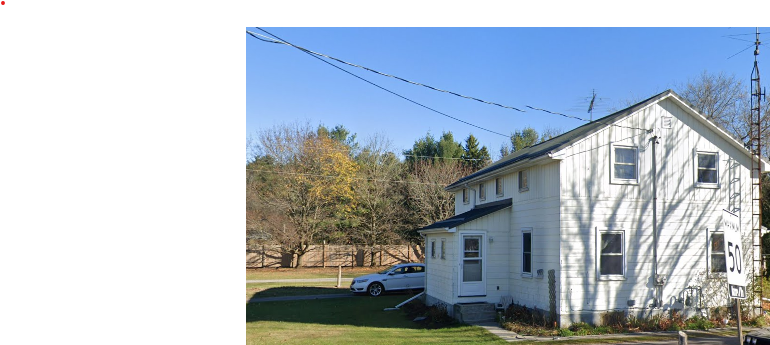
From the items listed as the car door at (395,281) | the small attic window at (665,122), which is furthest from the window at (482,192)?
the small attic window at (665,122)

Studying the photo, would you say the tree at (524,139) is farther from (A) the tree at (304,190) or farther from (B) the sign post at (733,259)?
(B) the sign post at (733,259)

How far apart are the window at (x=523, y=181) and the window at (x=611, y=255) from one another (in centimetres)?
264

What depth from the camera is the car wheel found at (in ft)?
74.3

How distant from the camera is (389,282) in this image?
22.8 m

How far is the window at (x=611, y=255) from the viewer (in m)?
14.3

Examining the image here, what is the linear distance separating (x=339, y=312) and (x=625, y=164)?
33.2 feet

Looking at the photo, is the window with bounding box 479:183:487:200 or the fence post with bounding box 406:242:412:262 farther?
the fence post with bounding box 406:242:412:262

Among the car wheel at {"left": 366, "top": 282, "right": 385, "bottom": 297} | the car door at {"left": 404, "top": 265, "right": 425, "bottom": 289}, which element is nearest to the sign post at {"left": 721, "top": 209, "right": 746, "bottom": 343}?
the car door at {"left": 404, "top": 265, "right": 425, "bottom": 289}

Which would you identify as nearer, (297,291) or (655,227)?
(655,227)

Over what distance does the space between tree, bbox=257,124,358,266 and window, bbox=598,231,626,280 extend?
24.2 m

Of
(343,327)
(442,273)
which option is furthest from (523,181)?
(343,327)

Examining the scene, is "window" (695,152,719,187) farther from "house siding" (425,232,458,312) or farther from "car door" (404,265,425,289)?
"car door" (404,265,425,289)

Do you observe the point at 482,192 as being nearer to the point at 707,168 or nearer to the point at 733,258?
the point at 707,168

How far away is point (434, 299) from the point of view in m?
17.8
